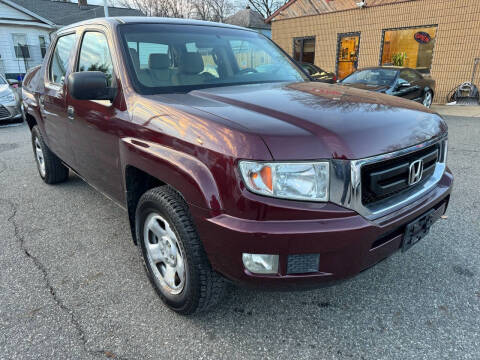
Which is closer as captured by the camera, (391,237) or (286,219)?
(286,219)

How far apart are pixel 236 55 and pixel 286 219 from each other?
6.47 feet

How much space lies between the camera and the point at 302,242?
5.21 feet

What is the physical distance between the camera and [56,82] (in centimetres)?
353

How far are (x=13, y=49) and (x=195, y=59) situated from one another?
1079 inches

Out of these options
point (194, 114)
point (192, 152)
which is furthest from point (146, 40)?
point (192, 152)

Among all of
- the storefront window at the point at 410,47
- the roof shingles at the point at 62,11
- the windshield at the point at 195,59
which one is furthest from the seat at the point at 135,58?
the roof shingles at the point at 62,11

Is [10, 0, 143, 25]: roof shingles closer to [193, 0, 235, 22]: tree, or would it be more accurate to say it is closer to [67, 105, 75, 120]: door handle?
[193, 0, 235, 22]: tree

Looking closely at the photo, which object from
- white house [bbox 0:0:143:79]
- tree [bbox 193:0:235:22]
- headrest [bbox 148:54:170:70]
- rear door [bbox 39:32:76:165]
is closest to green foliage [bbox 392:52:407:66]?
rear door [bbox 39:32:76:165]

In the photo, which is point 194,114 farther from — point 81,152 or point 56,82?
point 56,82

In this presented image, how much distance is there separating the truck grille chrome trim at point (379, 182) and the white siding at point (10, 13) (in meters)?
28.9

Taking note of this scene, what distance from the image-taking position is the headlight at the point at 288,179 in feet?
5.19

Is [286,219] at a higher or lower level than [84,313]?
higher

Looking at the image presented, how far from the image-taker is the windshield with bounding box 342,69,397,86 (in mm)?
9219

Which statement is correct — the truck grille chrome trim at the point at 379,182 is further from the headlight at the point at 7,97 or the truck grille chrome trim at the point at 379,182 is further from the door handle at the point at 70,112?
the headlight at the point at 7,97
